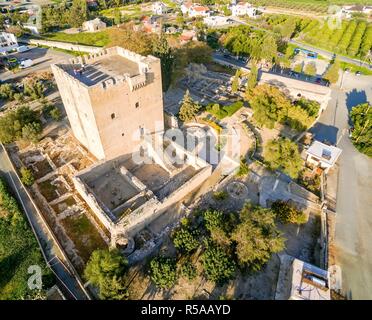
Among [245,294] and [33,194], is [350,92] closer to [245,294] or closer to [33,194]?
[245,294]

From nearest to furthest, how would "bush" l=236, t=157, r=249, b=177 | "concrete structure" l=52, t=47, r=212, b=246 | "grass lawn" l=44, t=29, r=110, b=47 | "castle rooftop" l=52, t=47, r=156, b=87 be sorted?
"concrete structure" l=52, t=47, r=212, b=246 → "castle rooftop" l=52, t=47, r=156, b=87 → "bush" l=236, t=157, r=249, b=177 → "grass lawn" l=44, t=29, r=110, b=47

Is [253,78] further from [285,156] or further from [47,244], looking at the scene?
[47,244]

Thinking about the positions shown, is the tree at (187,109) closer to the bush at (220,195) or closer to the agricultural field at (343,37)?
the bush at (220,195)

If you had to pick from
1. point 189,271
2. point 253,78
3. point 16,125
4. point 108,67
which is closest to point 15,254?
point 189,271

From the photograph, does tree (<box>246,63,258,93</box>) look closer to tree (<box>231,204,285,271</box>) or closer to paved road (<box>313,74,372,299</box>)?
paved road (<box>313,74,372,299</box>)

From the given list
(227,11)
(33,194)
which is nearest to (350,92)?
(33,194)

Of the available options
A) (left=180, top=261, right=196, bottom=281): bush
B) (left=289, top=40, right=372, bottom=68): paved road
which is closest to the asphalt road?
(left=180, top=261, right=196, bottom=281): bush

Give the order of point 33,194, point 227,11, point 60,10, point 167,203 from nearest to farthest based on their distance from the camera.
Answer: point 167,203
point 33,194
point 60,10
point 227,11
